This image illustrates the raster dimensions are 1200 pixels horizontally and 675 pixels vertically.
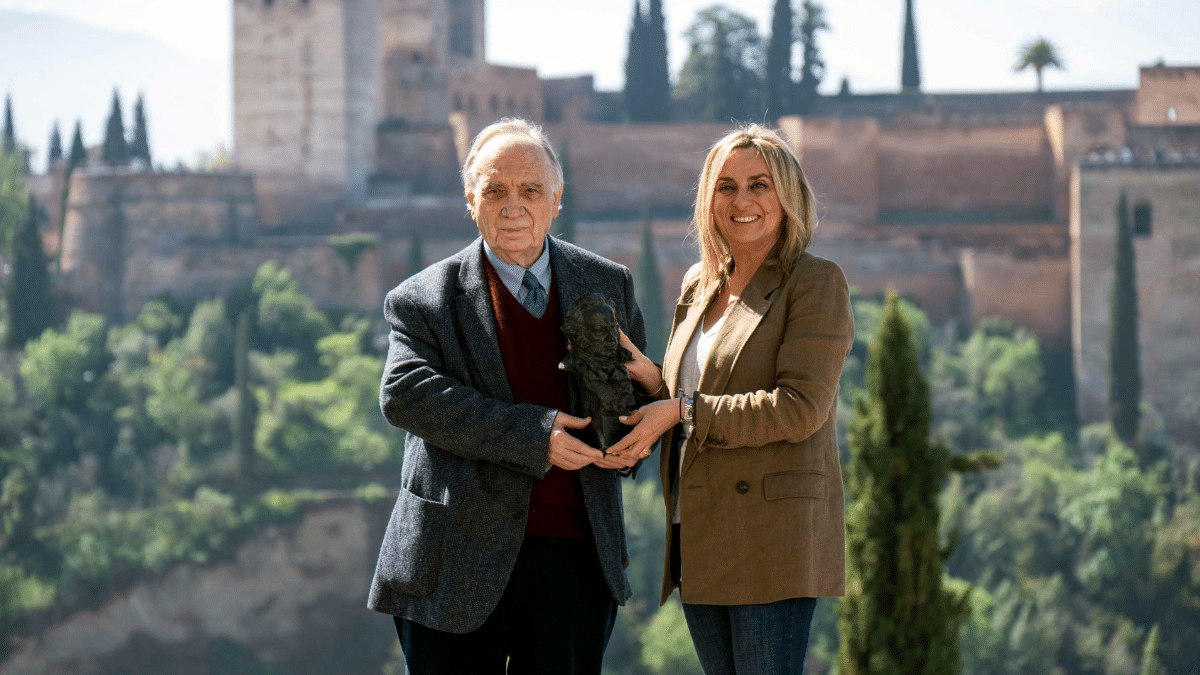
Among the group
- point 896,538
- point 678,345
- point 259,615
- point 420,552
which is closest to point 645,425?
point 678,345

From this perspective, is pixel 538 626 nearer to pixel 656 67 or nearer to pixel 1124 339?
pixel 1124 339

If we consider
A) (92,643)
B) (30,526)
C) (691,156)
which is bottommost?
(92,643)

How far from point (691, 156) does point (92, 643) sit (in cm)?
1539

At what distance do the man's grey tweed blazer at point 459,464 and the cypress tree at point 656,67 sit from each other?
30847mm

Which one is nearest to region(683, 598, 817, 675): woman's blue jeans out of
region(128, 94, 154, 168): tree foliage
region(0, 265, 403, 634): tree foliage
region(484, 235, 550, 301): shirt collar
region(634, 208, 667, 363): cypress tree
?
region(484, 235, 550, 301): shirt collar

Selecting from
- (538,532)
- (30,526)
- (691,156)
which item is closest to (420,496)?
(538,532)

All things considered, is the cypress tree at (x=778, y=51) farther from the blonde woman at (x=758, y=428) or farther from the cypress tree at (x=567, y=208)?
the blonde woman at (x=758, y=428)

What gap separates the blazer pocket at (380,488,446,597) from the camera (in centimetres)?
335

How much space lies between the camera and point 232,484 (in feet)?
90.9

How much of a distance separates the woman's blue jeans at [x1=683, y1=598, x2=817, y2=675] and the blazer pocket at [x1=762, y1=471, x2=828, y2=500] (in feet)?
0.83

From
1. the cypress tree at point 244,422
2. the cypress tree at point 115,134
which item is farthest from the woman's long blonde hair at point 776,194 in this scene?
the cypress tree at point 115,134

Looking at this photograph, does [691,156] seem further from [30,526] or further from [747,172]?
[747,172]

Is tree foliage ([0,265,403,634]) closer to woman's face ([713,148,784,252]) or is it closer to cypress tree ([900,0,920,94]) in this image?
cypress tree ([900,0,920,94])

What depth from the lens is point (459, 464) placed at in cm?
338
